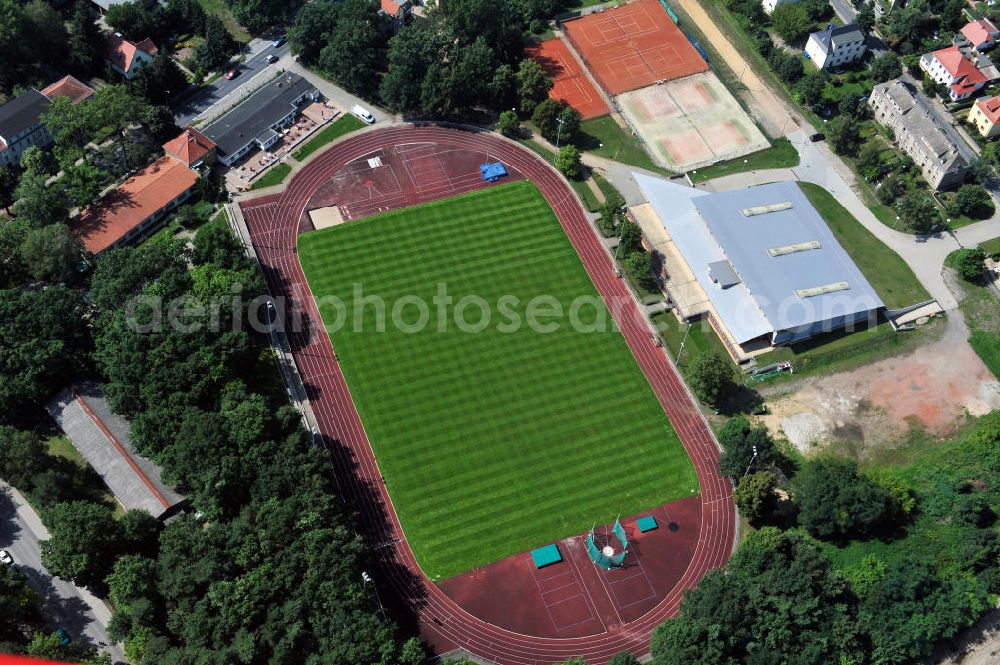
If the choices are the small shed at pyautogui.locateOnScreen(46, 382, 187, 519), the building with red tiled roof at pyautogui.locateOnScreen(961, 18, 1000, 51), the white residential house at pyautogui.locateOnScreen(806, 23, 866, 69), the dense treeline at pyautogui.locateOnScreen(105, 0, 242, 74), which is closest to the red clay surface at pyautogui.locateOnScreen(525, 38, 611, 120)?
the white residential house at pyautogui.locateOnScreen(806, 23, 866, 69)

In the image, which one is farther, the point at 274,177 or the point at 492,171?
the point at 492,171

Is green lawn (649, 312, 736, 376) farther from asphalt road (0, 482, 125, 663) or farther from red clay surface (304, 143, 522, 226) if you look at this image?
asphalt road (0, 482, 125, 663)

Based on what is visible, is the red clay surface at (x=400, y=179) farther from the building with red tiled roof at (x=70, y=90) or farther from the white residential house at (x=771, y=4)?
the white residential house at (x=771, y=4)

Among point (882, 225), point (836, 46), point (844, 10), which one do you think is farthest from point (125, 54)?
point (844, 10)

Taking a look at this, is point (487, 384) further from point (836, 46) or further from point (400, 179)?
point (836, 46)

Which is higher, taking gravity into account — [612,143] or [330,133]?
[330,133]

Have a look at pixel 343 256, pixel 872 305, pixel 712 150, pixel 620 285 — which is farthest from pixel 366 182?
pixel 872 305

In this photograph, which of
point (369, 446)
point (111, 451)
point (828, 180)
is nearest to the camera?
point (111, 451)

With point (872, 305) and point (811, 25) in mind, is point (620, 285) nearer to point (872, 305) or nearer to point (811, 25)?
point (872, 305)
